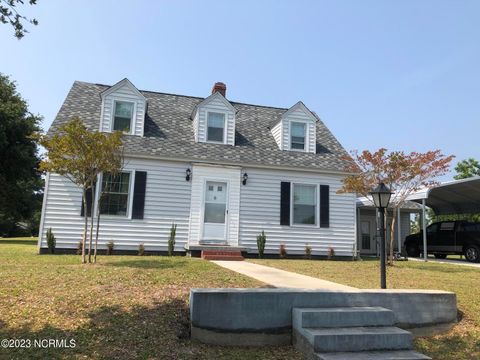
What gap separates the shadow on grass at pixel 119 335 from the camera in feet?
13.1

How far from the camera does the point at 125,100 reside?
43.4 feet

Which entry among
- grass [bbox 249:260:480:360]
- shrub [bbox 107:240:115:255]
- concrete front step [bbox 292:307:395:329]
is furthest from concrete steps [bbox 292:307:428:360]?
shrub [bbox 107:240:115:255]

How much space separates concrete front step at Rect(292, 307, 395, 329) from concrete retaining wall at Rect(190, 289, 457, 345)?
171 mm

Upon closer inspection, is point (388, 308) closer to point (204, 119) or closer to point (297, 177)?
point (297, 177)

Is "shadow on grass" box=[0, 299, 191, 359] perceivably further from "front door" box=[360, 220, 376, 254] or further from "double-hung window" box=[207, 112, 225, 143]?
"front door" box=[360, 220, 376, 254]

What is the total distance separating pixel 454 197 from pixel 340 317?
1801 centimetres

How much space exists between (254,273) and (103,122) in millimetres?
8015

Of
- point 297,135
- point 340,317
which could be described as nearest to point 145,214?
point 297,135

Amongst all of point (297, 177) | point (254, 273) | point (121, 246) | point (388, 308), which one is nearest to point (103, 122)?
point (121, 246)

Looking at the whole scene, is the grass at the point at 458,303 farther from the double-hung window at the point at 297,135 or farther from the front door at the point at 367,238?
the front door at the point at 367,238

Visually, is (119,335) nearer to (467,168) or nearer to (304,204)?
(304,204)

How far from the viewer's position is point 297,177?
1382cm

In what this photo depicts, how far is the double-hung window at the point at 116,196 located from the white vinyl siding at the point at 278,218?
155 inches

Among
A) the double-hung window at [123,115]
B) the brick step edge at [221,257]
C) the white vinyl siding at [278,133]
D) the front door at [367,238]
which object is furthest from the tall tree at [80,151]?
the front door at [367,238]
